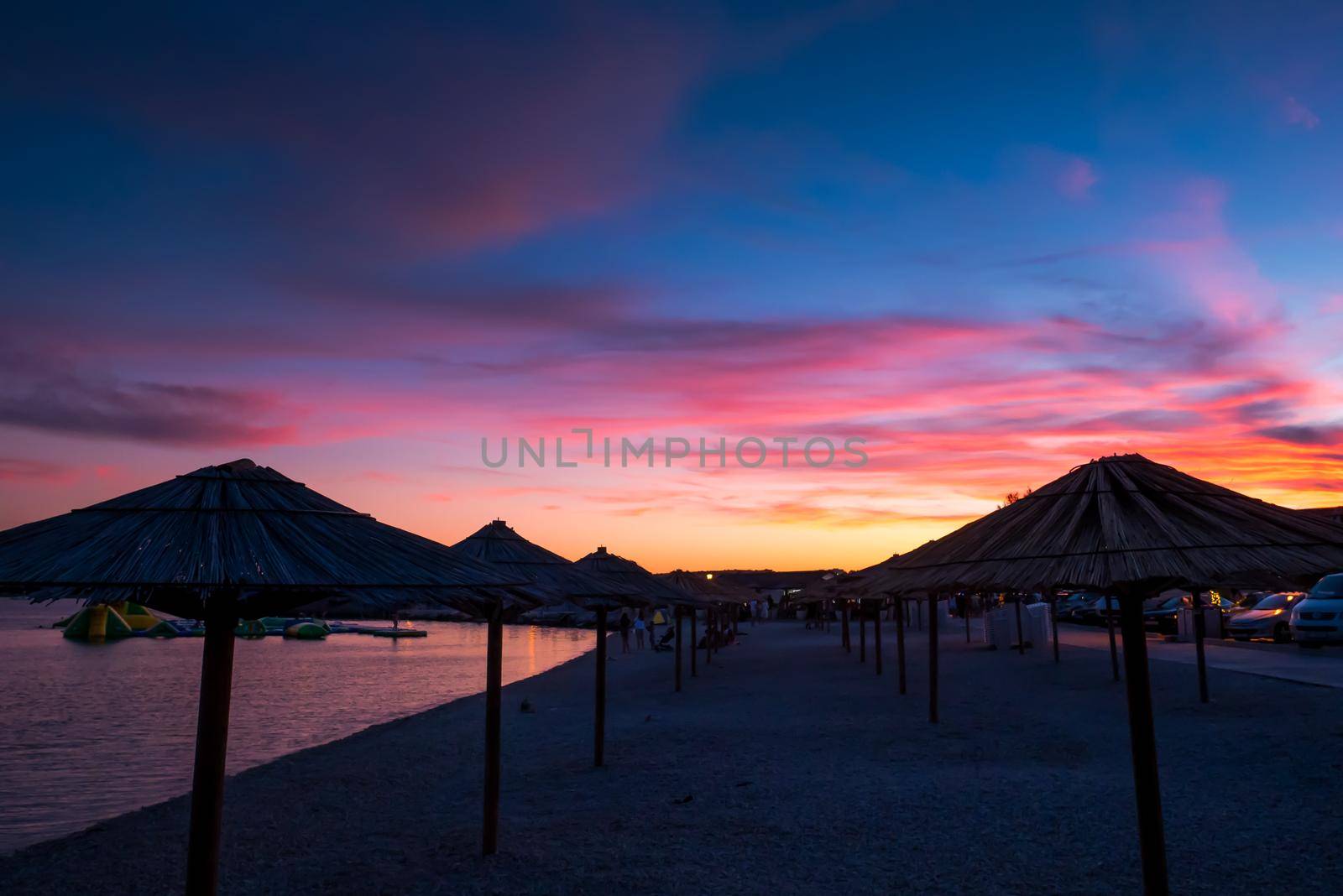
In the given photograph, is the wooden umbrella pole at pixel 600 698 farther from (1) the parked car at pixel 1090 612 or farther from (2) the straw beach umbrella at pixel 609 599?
(1) the parked car at pixel 1090 612

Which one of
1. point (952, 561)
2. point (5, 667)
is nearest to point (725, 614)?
point (5, 667)

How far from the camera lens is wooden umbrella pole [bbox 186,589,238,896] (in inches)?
233

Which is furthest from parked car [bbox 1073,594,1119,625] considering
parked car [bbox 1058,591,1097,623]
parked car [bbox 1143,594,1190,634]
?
parked car [bbox 1143,594,1190,634]

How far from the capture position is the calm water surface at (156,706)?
15117 millimetres

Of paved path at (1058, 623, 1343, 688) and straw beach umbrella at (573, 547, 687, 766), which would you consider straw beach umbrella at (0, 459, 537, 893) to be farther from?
paved path at (1058, 623, 1343, 688)

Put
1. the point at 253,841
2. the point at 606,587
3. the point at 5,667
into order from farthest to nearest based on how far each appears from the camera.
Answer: the point at 5,667 → the point at 606,587 → the point at 253,841

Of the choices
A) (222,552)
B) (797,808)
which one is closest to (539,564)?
(797,808)

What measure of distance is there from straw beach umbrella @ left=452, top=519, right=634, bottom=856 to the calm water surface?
6.80 metres

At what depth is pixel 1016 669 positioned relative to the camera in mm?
24078

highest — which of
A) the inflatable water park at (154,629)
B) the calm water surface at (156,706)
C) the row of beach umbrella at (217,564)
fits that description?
the row of beach umbrella at (217,564)

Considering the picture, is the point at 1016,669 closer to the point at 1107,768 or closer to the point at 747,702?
the point at 747,702

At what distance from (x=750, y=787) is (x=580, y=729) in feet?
22.2

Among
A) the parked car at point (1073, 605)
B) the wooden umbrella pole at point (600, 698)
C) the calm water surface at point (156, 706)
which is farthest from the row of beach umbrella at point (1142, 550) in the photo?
the parked car at point (1073, 605)

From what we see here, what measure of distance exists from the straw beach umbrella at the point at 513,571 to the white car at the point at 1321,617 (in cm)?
2200
